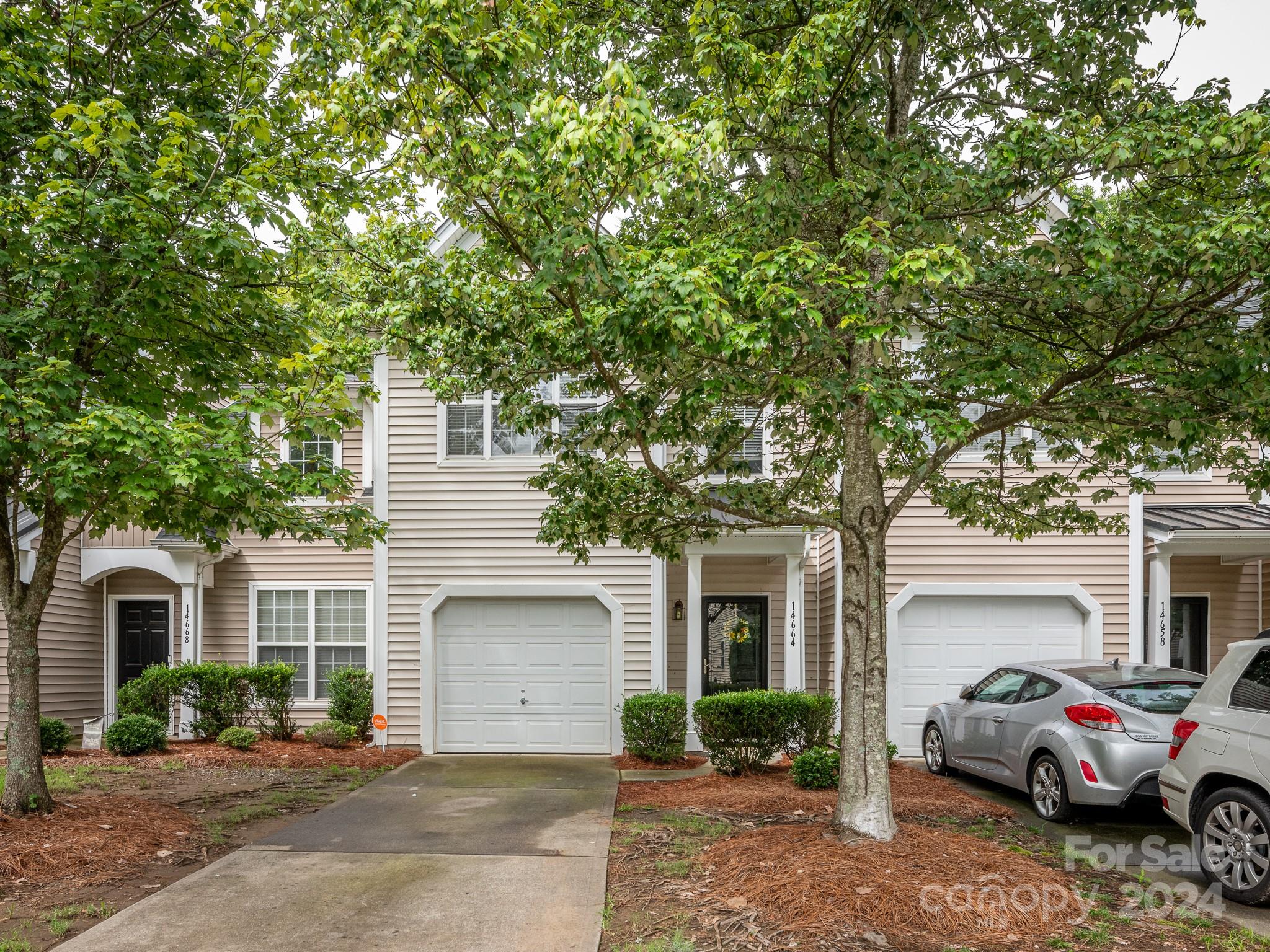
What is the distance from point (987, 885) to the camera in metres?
5.60

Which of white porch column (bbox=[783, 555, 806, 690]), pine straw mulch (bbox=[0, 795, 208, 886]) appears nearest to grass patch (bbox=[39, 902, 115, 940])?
pine straw mulch (bbox=[0, 795, 208, 886])

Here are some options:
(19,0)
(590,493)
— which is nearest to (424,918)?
(590,493)

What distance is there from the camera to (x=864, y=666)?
21.9ft

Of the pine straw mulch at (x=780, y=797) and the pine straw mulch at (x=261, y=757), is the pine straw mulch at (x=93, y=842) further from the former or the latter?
the pine straw mulch at (x=780, y=797)

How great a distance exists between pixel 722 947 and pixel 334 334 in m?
7.57

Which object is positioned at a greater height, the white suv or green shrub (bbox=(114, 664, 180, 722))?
the white suv

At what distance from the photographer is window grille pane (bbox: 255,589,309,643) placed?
45.8 feet

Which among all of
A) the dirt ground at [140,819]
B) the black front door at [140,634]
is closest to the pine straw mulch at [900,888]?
the dirt ground at [140,819]

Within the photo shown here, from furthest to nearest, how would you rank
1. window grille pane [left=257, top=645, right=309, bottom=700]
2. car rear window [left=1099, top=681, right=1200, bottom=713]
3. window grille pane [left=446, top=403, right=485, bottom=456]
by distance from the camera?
window grille pane [left=257, top=645, right=309, bottom=700] < window grille pane [left=446, top=403, right=485, bottom=456] < car rear window [left=1099, top=681, right=1200, bottom=713]

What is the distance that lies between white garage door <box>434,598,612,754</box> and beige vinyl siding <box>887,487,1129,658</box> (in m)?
4.13

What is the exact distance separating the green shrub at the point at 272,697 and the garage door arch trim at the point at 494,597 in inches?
93.1

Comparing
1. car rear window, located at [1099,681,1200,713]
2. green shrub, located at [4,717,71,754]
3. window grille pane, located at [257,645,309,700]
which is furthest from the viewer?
window grille pane, located at [257,645,309,700]

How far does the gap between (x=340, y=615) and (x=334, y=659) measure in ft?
2.26

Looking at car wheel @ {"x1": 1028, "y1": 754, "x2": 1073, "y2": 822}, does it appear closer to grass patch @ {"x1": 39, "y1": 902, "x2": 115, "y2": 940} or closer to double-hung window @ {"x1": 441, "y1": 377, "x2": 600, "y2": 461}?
double-hung window @ {"x1": 441, "y1": 377, "x2": 600, "y2": 461}
